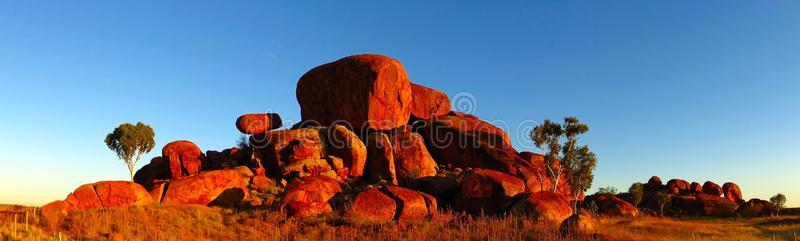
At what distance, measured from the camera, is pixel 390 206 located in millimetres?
26344

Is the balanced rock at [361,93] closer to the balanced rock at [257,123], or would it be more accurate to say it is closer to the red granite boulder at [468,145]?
the red granite boulder at [468,145]

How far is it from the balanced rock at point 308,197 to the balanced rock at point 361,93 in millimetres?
20382

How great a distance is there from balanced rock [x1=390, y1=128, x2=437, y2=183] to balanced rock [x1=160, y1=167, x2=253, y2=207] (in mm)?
13916

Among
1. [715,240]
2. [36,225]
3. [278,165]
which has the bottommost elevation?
[715,240]

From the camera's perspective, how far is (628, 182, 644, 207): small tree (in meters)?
59.2

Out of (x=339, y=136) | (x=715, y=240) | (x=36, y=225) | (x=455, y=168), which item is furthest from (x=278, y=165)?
(x=715, y=240)

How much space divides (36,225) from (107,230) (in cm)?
249

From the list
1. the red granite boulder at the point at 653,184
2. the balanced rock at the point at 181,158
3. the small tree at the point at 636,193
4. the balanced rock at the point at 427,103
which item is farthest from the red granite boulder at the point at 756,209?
the balanced rock at the point at 181,158

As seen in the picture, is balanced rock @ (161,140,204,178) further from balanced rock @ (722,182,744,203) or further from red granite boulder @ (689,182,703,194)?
balanced rock @ (722,182,744,203)

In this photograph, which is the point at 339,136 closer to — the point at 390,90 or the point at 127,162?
the point at 390,90

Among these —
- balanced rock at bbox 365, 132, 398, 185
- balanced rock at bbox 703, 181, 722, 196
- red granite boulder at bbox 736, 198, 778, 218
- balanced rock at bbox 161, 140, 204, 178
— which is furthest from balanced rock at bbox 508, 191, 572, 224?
balanced rock at bbox 703, 181, 722, 196

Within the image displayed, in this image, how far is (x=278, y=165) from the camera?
38.2 m

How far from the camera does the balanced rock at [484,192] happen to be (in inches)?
1192

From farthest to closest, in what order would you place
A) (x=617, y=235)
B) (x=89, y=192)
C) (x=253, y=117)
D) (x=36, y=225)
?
(x=253, y=117) → (x=89, y=192) → (x=617, y=235) → (x=36, y=225)
